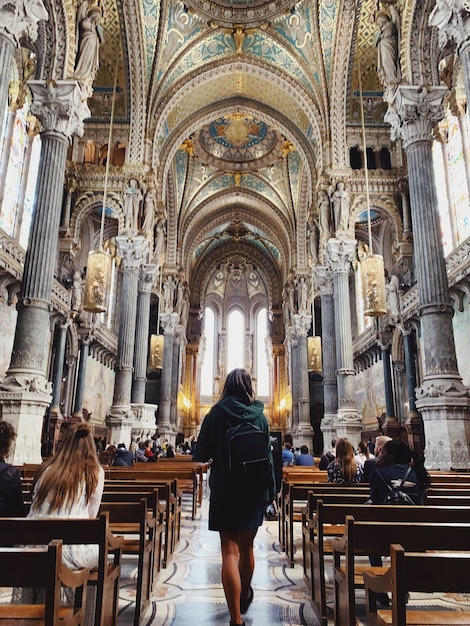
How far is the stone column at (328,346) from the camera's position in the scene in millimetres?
16000

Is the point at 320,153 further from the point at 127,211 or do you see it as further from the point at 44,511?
the point at 44,511

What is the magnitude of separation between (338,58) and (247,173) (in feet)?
32.8

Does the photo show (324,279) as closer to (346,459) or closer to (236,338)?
(346,459)

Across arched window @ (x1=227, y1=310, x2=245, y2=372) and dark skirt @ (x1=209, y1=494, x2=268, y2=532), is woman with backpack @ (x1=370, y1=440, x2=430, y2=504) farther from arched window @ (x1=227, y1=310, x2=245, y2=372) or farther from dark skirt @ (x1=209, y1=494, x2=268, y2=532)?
arched window @ (x1=227, y1=310, x2=245, y2=372)

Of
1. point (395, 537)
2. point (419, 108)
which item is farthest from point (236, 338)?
point (395, 537)

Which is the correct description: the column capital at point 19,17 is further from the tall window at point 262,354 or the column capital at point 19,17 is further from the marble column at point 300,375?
the tall window at point 262,354

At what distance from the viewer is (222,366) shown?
1444 inches

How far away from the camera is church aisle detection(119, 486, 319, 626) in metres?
3.19

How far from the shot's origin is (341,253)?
15.5 m

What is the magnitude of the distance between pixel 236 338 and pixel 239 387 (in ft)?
115

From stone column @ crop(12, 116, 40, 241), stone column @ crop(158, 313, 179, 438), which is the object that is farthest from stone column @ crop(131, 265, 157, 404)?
stone column @ crop(158, 313, 179, 438)

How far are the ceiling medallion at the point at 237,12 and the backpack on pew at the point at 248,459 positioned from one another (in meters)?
17.3

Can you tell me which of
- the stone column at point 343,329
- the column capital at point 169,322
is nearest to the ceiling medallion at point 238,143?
the column capital at point 169,322

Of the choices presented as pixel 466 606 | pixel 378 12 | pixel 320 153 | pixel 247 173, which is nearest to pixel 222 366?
pixel 247 173
